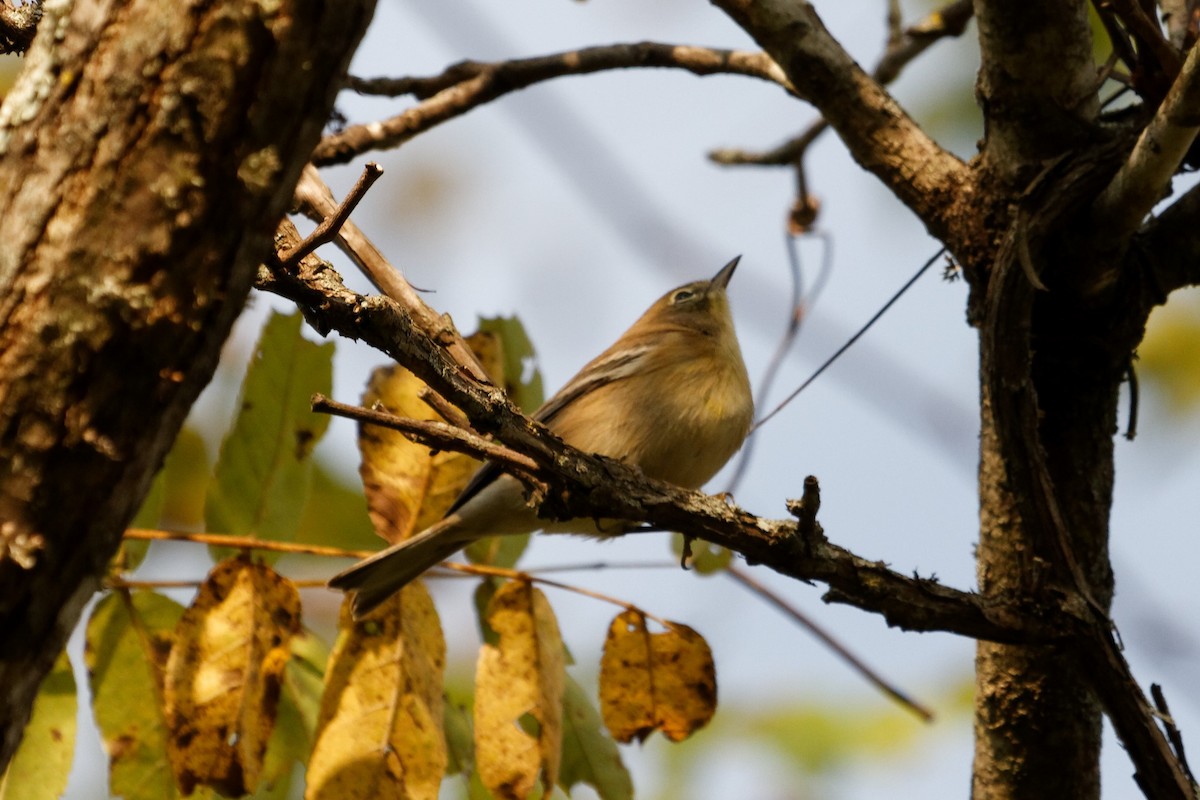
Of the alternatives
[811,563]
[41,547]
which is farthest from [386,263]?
[41,547]

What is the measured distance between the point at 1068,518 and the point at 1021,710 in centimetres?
60

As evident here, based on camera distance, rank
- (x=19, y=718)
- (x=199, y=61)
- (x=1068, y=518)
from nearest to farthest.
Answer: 1. (x=199, y=61)
2. (x=19, y=718)
3. (x=1068, y=518)

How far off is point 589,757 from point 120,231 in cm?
249

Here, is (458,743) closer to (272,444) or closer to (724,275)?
(272,444)

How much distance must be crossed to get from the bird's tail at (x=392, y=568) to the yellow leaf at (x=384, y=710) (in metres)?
0.10

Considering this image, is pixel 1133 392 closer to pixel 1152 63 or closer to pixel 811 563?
pixel 1152 63

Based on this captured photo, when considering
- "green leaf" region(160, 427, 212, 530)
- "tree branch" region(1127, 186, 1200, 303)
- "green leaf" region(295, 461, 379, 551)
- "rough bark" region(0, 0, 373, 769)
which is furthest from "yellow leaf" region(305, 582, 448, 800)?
"tree branch" region(1127, 186, 1200, 303)

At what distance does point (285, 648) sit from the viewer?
10.7 ft

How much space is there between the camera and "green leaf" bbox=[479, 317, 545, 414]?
4.07m

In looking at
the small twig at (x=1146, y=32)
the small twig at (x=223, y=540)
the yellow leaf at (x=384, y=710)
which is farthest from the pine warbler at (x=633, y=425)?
the small twig at (x=1146, y=32)

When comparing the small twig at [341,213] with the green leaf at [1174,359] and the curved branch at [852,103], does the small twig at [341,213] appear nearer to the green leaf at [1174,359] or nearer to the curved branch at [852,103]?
the curved branch at [852,103]

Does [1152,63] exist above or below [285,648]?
above

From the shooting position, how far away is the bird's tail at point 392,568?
3.54m

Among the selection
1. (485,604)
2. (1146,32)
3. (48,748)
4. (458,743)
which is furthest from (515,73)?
(48,748)
